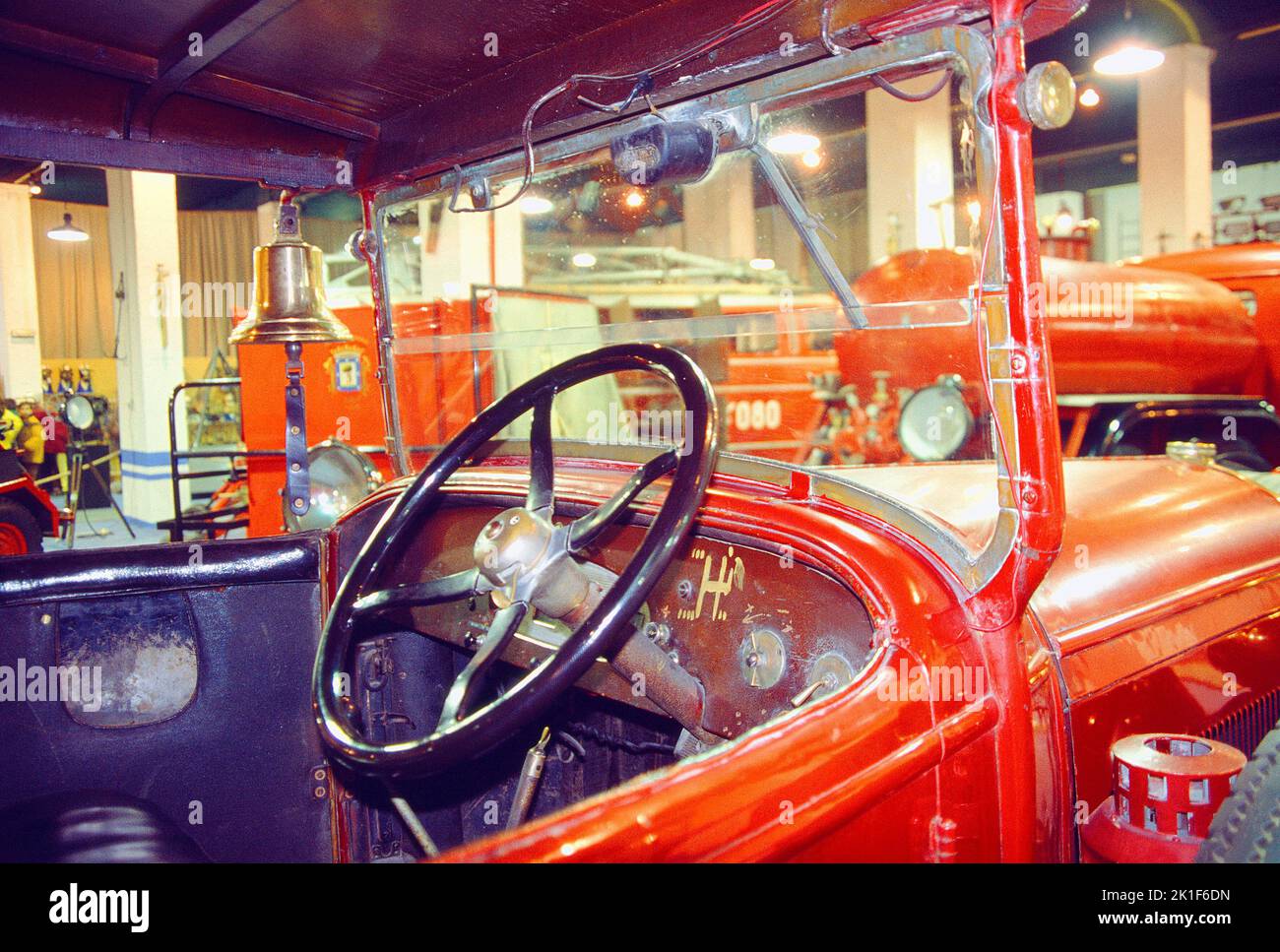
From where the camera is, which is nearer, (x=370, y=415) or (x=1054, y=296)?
(x=1054, y=296)

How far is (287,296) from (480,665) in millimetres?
1569

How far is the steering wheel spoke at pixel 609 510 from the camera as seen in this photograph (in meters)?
1.30

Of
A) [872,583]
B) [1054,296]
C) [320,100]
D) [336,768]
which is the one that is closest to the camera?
[872,583]

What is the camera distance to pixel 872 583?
4.04 feet

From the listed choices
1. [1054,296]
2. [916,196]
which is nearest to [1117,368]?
[1054,296]

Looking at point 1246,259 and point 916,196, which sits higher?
point 916,196

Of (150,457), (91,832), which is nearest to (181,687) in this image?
(91,832)

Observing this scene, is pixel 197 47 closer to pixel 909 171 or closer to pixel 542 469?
pixel 542 469

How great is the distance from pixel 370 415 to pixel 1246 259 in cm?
620

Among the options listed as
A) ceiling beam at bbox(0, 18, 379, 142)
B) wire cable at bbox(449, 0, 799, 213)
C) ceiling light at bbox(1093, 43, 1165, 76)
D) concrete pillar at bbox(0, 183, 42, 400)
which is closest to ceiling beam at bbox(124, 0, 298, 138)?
ceiling beam at bbox(0, 18, 379, 142)
